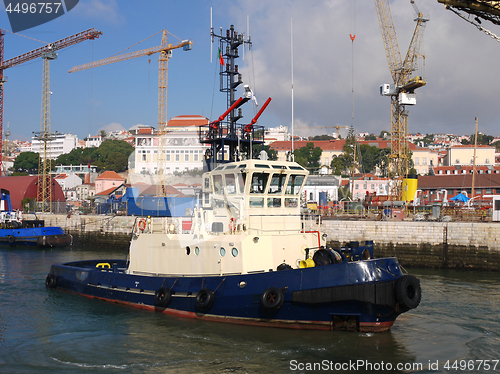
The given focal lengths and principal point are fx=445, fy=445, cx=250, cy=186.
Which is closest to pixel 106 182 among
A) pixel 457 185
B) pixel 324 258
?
pixel 457 185

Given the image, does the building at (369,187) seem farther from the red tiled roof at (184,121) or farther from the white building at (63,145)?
the white building at (63,145)

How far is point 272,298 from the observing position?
1133 centimetres

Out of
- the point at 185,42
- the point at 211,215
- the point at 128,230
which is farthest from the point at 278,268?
the point at 185,42

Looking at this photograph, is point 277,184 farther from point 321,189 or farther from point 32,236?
point 321,189

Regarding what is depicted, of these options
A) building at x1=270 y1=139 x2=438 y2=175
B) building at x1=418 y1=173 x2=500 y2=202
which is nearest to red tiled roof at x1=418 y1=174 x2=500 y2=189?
building at x1=418 y1=173 x2=500 y2=202

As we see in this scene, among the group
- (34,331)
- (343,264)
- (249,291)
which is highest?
(343,264)

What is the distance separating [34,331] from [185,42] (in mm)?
57856

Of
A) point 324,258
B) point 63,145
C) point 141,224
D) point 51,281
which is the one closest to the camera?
point 324,258

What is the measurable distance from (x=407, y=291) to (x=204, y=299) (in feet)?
17.6

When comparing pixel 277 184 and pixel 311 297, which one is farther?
pixel 277 184

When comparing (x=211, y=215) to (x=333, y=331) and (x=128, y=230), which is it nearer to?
(x=333, y=331)

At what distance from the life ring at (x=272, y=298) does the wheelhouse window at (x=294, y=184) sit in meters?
3.44

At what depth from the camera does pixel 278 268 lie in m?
12.0

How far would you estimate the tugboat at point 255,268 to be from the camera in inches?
429
